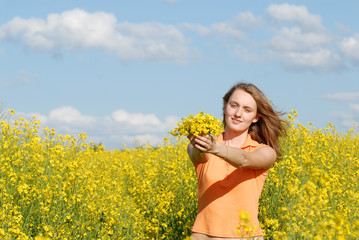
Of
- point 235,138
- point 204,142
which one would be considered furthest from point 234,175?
point 204,142

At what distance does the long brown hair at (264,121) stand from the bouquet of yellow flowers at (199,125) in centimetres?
81

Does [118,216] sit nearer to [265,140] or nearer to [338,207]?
[265,140]

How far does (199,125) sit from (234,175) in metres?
0.77

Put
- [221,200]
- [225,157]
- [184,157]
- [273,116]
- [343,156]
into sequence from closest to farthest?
[225,157] → [221,200] → [273,116] → [184,157] → [343,156]

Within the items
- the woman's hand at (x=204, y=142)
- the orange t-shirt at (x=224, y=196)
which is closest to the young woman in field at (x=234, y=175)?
the orange t-shirt at (x=224, y=196)

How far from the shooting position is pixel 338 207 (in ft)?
15.6

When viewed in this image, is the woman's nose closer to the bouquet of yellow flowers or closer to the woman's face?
the woman's face

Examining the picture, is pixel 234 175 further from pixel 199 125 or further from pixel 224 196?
pixel 199 125

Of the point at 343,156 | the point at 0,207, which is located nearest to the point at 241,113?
the point at 0,207

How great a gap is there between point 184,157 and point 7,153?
6.97 ft

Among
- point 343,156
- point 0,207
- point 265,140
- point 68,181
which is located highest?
point 343,156

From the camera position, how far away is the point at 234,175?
314 centimetres

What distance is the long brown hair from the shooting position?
3.31m

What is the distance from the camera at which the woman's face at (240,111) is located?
3204 millimetres
